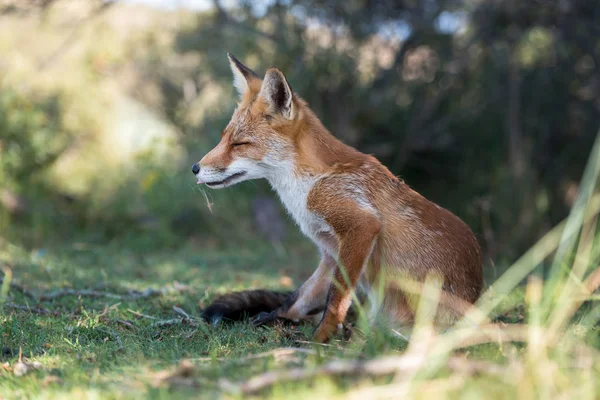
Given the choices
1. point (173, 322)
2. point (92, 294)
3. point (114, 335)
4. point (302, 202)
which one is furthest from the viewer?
point (92, 294)

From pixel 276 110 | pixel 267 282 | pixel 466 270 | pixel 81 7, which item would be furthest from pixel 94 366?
pixel 81 7

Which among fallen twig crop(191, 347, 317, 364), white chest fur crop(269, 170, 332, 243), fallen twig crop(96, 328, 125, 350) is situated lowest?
fallen twig crop(96, 328, 125, 350)

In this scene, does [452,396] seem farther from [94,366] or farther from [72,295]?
[72,295]

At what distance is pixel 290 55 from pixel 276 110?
18.2 feet

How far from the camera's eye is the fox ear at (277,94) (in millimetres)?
4199

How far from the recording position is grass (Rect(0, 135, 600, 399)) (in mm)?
2295

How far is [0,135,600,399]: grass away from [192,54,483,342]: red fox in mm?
216

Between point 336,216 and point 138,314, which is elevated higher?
point 336,216

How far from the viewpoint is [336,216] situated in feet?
13.1

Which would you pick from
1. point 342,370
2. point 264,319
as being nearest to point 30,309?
point 264,319

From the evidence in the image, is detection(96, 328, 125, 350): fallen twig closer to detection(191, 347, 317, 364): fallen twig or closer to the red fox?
the red fox

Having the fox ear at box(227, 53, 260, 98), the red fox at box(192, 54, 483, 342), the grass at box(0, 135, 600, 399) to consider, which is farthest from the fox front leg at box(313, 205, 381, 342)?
the fox ear at box(227, 53, 260, 98)

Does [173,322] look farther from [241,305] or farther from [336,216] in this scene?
[336,216]

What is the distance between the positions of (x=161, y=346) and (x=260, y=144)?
62.0 inches
